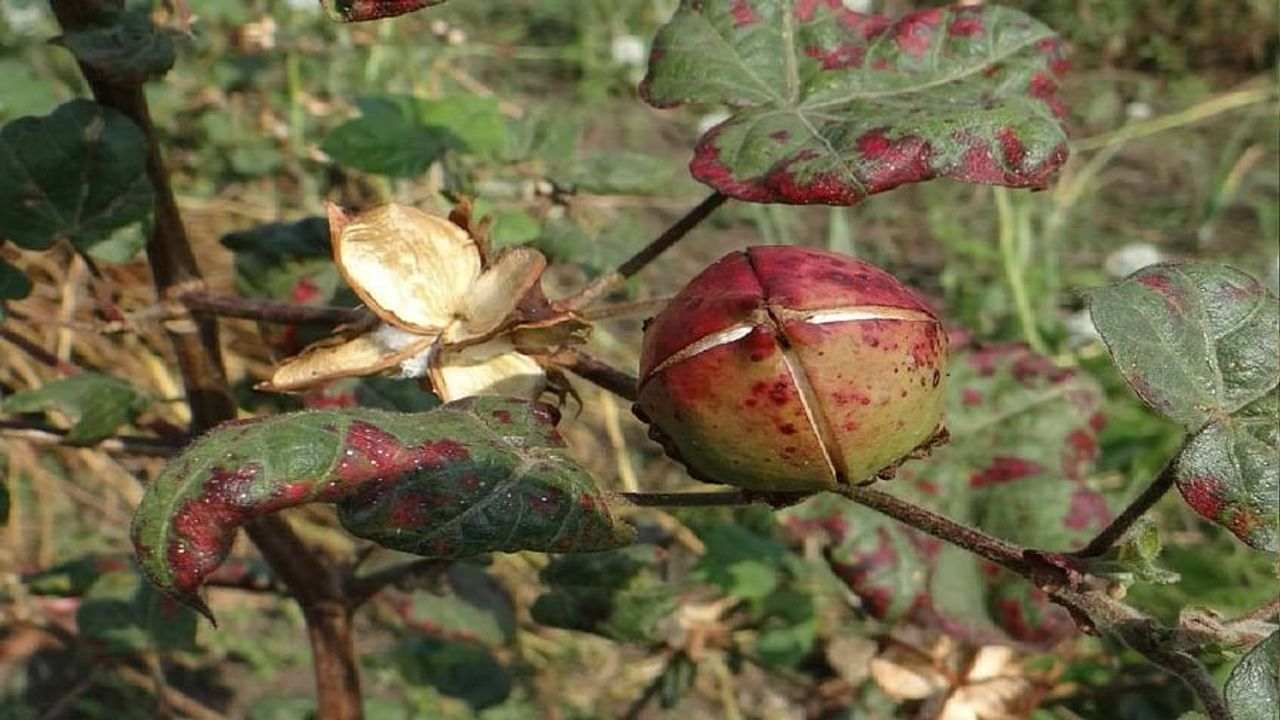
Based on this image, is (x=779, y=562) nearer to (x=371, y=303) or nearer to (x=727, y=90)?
(x=727, y=90)

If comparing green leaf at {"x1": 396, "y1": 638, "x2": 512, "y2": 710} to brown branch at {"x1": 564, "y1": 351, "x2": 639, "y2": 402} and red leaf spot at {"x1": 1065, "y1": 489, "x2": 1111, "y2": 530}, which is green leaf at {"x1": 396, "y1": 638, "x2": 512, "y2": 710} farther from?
brown branch at {"x1": 564, "y1": 351, "x2": 639, "y2": 402}

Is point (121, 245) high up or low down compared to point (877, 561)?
up

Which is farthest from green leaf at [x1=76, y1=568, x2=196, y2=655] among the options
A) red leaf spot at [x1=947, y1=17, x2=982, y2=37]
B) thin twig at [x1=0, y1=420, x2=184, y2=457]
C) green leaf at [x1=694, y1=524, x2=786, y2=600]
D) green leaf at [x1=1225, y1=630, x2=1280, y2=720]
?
green leaf at [x1=1225, y1=630, x2=1280, y2=720]

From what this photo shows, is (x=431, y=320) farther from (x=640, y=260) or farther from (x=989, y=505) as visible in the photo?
(x=989, y=505)

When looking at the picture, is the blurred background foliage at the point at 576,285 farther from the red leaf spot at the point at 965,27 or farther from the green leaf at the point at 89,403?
the red leaf spot at the point at 965,27

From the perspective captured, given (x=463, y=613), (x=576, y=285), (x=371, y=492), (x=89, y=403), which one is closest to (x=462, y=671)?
(x=463, y=613)

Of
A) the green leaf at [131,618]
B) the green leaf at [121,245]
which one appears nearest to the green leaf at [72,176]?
the green leaf at [121,245]
